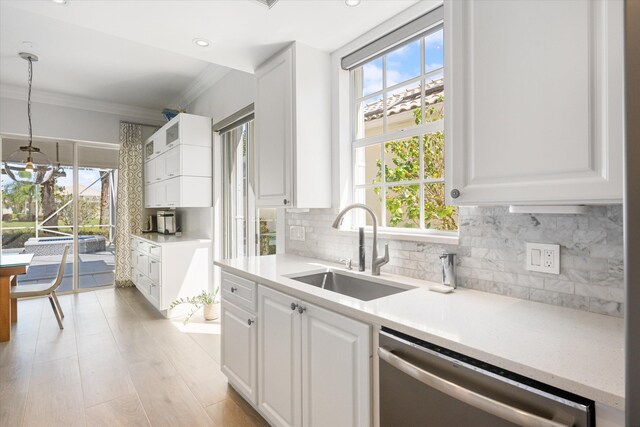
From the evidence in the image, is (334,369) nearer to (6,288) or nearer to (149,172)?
(6,288)

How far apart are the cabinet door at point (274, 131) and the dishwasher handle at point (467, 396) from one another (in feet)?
4.49

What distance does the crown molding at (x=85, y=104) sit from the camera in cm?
441

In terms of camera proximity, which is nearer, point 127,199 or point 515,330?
point 515,330

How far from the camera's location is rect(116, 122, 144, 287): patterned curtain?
206 inches

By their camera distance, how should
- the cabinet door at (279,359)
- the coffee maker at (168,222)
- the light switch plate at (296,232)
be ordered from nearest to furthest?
the cabinet door at (279,359) → the light switch plate at (296,232) → the coffee maker at (168,222)

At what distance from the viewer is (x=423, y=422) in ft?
3.51

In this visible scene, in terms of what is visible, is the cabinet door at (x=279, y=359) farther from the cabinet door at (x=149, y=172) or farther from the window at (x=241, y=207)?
the cabinet door at (x=149, y=172)

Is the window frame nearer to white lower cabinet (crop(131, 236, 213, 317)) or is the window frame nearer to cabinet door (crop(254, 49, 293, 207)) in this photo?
cabinet door (crop(254, 49, 293, 207))

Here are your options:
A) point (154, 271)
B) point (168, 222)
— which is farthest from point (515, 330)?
point (168, 222)

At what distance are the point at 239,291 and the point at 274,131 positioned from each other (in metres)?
1.13

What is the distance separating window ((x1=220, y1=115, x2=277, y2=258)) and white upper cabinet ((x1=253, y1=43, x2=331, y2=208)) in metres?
0.99

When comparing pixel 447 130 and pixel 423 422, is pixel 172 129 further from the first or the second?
pixel 423 422

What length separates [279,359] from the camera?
5.69 ft

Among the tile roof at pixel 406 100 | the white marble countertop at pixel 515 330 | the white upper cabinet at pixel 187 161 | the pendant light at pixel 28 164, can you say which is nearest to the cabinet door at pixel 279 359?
the white marble countertop at pixel 515 330
